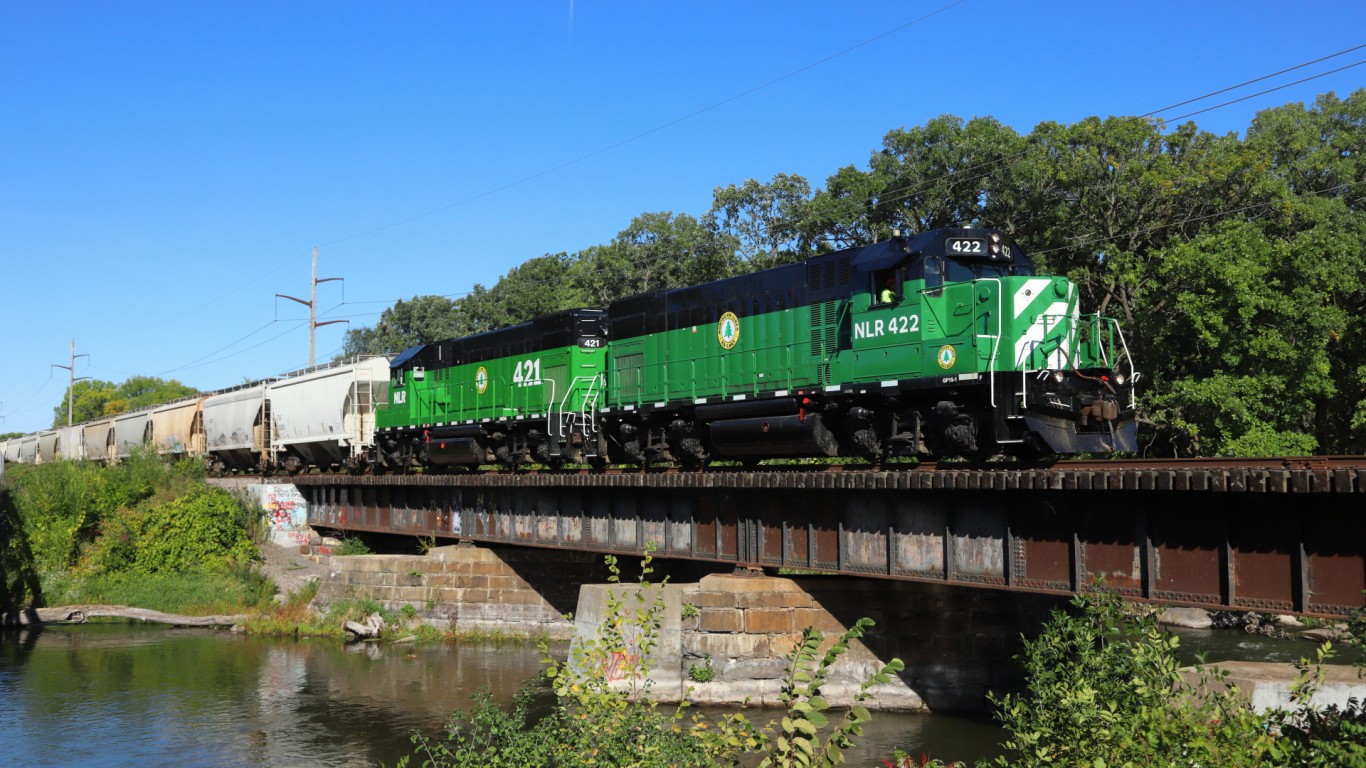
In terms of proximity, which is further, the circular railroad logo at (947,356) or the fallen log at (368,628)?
the fallen log at (368,628)

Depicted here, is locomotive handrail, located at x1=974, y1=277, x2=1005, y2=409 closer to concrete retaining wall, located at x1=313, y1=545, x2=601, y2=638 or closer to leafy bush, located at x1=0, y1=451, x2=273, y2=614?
concrete retaining wall, located at x1=313, y1=545, x2=601, y2=638

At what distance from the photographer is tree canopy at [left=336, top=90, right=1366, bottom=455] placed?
2959 centimetres

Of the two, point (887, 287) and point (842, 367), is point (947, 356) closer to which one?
point (887, 287)

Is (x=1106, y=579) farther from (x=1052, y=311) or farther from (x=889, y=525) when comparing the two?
(x=1052, y=311)

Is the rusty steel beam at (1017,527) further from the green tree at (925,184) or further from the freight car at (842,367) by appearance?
the green tree at (925,184)

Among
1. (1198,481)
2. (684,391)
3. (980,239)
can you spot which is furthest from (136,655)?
(1198,481)

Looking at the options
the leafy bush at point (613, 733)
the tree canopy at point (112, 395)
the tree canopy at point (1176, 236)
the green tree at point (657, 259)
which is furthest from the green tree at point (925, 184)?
the tree canopy at point (112, 395)

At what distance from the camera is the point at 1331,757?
27.7 feet

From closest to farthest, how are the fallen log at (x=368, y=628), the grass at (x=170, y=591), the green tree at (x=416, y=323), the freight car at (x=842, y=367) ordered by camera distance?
the freight car at (x=842, y=367)
the fallen log at (x=368, y=628)
the grass at (x=170, y=591)
the green tree at (x=416, y=323)

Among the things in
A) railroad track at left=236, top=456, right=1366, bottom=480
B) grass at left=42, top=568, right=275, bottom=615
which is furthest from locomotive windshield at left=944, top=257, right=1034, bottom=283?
grass at left=42, top=568, right=275, bottom=615

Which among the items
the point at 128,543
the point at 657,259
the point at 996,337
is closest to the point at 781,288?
the point at 996,337

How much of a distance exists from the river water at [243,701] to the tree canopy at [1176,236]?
16293 mm

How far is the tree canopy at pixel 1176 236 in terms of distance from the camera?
29.6 meters

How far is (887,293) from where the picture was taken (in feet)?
60.9
